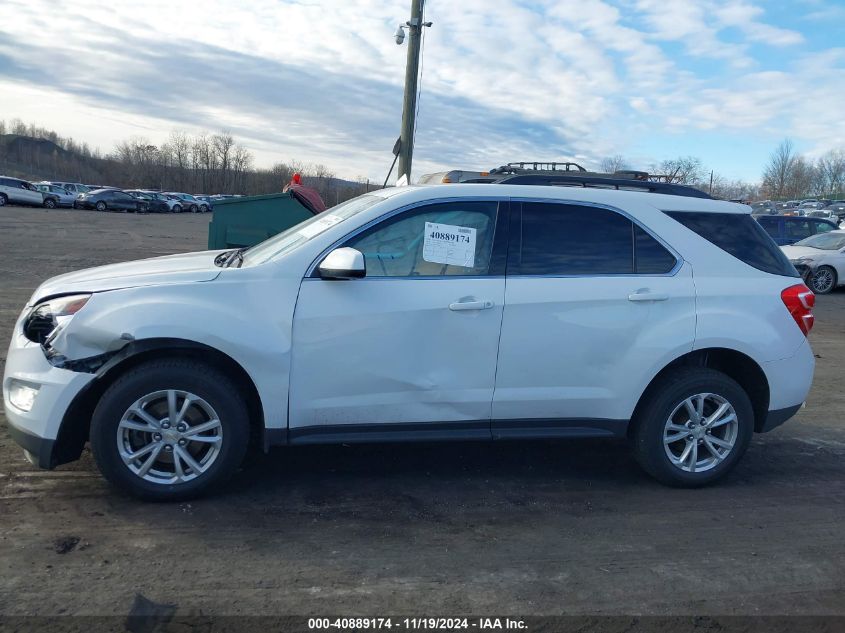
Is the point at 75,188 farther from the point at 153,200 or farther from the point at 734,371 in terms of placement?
the point at 734,371

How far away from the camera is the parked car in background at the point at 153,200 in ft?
165

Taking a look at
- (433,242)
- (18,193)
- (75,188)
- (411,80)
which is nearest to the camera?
(433,242)

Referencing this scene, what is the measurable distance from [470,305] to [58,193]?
47195 mm

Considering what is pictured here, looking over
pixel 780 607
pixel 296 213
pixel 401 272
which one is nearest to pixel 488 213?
pixel 401 272

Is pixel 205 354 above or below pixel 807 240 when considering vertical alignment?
below

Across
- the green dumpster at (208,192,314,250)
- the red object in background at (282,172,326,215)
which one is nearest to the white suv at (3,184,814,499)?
the green dumpster at (208,192,314,250)

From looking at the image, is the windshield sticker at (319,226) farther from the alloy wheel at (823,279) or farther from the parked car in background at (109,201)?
the parked car in background at (109,201)

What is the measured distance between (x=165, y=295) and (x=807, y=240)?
56.9 feet

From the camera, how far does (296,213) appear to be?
7918 millimetres

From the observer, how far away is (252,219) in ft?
25.9

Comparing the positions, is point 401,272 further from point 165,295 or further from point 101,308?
point 101,308

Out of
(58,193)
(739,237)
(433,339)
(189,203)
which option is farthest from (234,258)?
(189,203)

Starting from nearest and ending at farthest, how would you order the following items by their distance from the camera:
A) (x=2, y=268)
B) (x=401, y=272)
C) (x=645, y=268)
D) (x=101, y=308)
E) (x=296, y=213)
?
(x=101, y=308)
(x=401, y=272)
(x=645, y=268)
(x=296, y=213)
(x=2, y=268)

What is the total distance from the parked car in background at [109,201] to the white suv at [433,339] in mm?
46331
